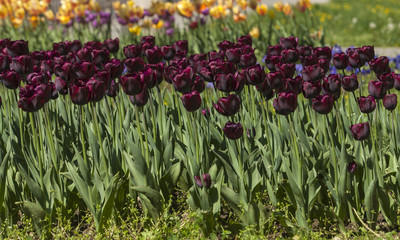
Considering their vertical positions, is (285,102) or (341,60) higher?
(341,60)

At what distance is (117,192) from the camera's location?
9.73 ft

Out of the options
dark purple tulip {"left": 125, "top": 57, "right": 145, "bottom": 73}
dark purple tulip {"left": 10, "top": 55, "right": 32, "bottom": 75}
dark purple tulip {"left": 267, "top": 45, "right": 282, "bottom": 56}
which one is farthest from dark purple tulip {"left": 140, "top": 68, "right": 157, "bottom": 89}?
dark purple tulip {"left": 267, "top": 45, "right": 282, "bottom": 56}

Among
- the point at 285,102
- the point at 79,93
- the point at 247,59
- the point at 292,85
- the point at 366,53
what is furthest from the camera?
the point at 247,59

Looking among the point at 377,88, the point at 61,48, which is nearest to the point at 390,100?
the point at 377,88

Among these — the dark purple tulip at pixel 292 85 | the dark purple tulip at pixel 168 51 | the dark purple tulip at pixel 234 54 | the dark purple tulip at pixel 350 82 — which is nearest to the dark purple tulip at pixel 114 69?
the dark purple tulip at pixel 168 51

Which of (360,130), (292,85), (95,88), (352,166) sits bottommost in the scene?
(352,166)

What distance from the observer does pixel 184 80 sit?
2.81 m

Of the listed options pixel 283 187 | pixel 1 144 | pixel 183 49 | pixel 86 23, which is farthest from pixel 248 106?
pixel 86 23

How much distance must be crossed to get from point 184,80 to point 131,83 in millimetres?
262

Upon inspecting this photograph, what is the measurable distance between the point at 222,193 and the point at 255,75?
603 mm

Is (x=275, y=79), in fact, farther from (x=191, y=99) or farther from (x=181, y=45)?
(x=181, y=45)

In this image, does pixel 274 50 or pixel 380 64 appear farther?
pixel 274 50

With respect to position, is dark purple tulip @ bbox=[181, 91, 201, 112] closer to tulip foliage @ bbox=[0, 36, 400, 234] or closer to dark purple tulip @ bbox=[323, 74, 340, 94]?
tulip foliage @ bbox=[0, 36, 400, 234]

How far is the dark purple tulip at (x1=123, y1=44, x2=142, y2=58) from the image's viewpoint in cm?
360
